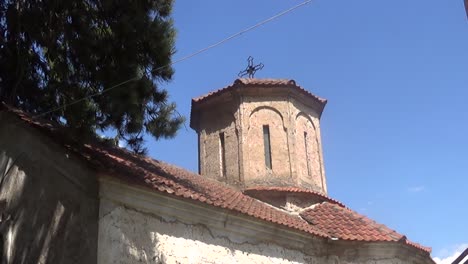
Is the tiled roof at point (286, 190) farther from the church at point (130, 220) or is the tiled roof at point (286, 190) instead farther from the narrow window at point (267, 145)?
the narrow window at point (267, 145)

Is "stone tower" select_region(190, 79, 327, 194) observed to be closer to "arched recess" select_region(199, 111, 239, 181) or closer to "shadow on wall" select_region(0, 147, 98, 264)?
"arched recess" select_region(199, 111, 239, 181)

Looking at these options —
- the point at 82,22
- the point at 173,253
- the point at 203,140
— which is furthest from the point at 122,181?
the point at 203,140

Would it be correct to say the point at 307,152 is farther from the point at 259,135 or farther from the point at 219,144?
the point at 219,144

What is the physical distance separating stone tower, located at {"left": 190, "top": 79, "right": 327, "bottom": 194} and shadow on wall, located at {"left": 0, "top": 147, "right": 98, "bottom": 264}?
21.6 ft

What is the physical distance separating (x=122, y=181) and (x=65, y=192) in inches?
29.9

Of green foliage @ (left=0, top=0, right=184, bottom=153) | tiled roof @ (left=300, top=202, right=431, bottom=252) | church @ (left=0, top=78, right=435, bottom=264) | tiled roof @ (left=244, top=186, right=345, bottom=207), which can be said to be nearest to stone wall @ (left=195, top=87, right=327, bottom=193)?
tiled roof @ (left=244, top=186, right=345, bottom=207)

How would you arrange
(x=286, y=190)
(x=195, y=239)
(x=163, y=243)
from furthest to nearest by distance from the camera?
(x=286, y=190) < (x=195, y=239) < (x=163, y=243)

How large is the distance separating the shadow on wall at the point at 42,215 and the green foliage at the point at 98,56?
75cm

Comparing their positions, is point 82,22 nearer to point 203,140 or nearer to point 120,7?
point 120,7

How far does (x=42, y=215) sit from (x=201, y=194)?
2367 millimetres

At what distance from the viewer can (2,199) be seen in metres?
7.20

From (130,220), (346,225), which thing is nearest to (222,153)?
(346,225)

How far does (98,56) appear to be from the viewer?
726 centimetres

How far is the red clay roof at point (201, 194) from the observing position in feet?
23.4
